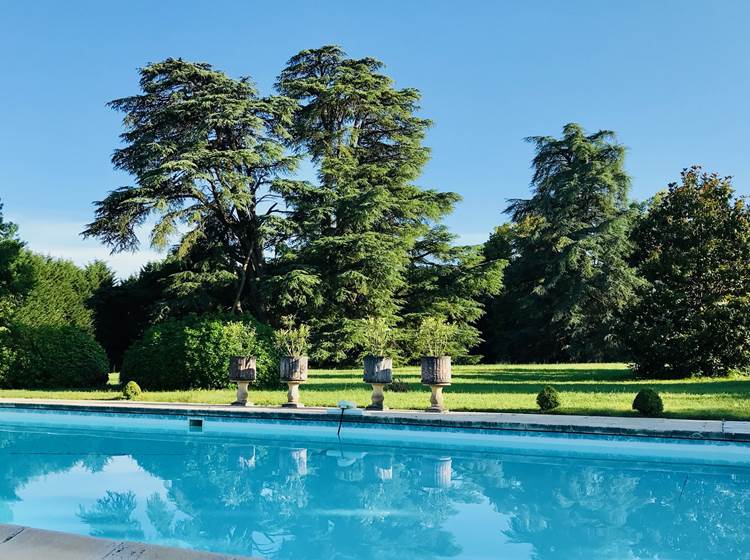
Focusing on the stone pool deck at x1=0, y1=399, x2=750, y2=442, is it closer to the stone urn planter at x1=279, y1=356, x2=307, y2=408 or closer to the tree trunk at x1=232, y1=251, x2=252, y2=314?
the stone urn planter at x1=279, y1=356, x2=307, y2=408

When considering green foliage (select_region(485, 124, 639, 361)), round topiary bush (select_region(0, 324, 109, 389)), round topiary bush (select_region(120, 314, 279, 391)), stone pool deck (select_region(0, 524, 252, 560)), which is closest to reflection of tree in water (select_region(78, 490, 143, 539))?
stone pool deck (select_region(0, 524, 252, 560))

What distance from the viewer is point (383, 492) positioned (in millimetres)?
6801

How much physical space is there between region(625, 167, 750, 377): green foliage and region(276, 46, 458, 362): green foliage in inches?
354

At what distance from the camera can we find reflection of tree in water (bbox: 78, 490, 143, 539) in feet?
16.6

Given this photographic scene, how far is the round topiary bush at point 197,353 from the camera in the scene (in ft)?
51.2

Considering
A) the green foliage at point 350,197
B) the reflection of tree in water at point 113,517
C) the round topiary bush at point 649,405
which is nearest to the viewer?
the reflection of tree in water at point 113,517

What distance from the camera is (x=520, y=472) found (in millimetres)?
7871

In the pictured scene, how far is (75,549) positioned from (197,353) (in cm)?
1235

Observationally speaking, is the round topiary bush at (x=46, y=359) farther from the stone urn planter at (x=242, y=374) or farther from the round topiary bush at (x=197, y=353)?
the stone urn planter at (x=242, y=374)

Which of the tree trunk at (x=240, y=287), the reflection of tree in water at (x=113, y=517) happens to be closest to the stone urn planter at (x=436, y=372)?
the reflection of tree in water at (x=113, y=517)

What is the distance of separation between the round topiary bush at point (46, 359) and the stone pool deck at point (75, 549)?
14.6 metres

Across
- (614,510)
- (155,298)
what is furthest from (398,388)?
(155,298)

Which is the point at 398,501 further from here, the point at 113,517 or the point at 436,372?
the point at 436,372

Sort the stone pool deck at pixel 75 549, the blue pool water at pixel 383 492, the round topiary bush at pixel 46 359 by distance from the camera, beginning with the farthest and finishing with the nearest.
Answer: the round topiary bush at pixel 46 359
the blue pool water at pixel 383 492
the stone pool deck at pixel 75 549
